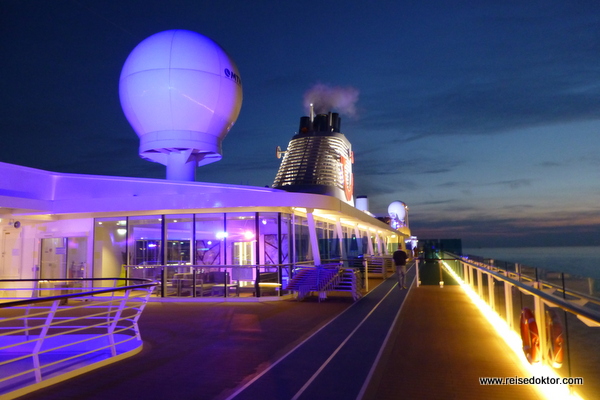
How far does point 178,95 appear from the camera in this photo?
1455 cm

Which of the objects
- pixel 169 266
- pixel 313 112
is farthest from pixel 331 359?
pixel 313 112

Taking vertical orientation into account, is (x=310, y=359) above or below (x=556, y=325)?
below

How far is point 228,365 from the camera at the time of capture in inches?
227

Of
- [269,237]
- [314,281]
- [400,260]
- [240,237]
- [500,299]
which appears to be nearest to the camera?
[500,299]

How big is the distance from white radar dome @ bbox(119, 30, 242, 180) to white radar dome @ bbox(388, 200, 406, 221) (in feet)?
218

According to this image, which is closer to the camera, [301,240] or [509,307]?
[509,307]

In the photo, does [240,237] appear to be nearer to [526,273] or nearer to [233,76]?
[233,76]

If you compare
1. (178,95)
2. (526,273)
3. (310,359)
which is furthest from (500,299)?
(178,95)

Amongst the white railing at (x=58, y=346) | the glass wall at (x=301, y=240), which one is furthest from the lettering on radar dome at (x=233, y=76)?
the white railing at (x=58, y=346)

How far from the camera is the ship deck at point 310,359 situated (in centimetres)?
474

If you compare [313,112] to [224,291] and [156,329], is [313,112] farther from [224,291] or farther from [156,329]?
[156,329]

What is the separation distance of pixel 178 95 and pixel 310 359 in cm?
1064

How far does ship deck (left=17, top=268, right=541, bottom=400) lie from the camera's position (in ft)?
15.5

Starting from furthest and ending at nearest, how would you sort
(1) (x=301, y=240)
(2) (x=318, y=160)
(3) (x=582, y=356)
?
(2) (x=318, y=160), (1) (x=301, y=240), (3) (x=582, y=356)
